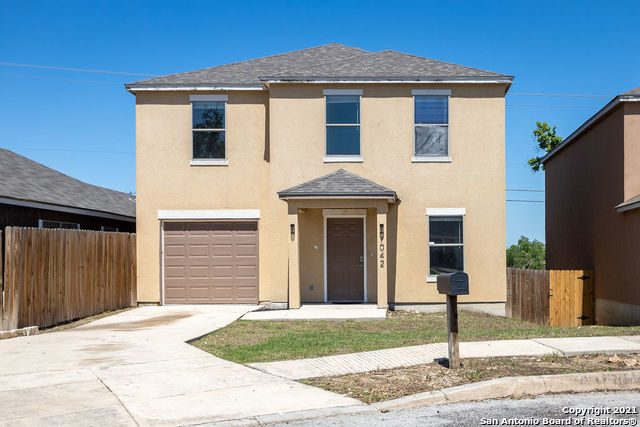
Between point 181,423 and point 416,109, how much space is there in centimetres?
1274

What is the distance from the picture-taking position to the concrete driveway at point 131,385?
6.30 meters

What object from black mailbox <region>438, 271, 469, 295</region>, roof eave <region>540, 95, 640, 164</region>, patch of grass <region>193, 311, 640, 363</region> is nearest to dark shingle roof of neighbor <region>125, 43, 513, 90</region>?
roof eave <region>540, 95, 640, 164</region>

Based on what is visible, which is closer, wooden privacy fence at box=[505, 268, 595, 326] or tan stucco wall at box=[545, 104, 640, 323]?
tan stucco wall at box=[545, 104, 640, 323]

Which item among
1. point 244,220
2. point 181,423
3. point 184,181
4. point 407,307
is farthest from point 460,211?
point 181,423

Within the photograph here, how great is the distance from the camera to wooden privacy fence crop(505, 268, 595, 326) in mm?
16000

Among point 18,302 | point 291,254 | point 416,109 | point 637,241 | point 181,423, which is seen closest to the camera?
point 181,423

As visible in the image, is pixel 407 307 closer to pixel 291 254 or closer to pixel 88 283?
pixel 291 254

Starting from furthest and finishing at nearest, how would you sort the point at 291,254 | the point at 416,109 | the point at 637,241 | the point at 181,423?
the point at 416,109 < the point at 291,254 < the point at 637,241 < the point at 181,423

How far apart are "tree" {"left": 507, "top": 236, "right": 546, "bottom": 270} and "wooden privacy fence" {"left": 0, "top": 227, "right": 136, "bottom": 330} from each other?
41499 millimetres

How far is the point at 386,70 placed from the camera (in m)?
17.4

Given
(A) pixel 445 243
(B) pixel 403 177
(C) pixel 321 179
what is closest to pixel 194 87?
(C) pixel 321 179

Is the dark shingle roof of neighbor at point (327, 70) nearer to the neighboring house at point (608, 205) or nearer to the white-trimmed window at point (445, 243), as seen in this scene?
the neighboring house at point (608, 205)

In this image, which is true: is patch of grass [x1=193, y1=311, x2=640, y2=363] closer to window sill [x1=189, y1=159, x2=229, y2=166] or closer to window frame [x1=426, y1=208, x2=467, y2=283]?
window frame [x1=426, y1=208, x2=467, y2=283]

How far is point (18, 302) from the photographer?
11.8 m
